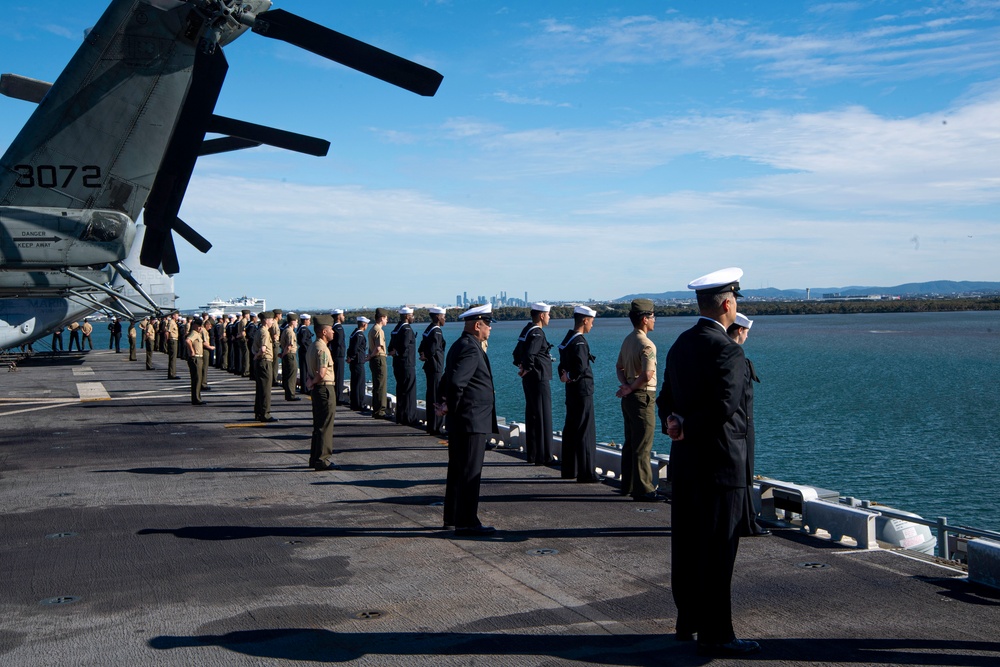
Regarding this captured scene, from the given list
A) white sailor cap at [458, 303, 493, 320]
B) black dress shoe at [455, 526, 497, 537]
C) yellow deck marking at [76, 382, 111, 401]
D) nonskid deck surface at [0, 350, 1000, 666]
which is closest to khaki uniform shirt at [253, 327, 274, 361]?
nonskid deck surface at [0, 350, 1000, 666]

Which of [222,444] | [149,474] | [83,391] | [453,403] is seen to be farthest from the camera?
[83,391]

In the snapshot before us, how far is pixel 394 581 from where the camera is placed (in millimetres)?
6086

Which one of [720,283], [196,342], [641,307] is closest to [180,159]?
[196,342]

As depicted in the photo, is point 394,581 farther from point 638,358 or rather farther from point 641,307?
point 641,307

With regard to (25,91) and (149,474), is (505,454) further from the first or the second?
(25,91)

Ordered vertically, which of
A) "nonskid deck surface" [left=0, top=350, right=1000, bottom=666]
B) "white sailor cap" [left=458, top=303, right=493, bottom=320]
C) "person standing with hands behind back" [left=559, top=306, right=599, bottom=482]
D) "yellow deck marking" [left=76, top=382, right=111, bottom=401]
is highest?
"white sailor cap" [left=458, top=303, right=493, bottom=320]

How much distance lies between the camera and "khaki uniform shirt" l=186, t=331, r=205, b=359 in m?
18.7

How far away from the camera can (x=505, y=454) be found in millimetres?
12125

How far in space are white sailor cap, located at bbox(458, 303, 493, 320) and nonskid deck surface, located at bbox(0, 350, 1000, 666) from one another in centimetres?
189

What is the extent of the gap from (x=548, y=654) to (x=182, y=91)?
33.5ft

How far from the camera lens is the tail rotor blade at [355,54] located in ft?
33.6

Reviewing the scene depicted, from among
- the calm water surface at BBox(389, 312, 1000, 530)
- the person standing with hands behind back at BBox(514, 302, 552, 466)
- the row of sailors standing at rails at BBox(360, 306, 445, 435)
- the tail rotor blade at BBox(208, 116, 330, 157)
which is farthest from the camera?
the calm water surface at BBox(389, 312, 1000, 530)

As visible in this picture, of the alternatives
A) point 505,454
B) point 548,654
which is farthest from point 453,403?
point 505,454

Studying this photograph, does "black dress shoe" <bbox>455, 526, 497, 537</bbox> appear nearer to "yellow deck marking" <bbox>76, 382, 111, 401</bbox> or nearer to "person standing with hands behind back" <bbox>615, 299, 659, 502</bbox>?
"person standing with hands behind back" <bbox>615, 299, 659, 502</bbox>
